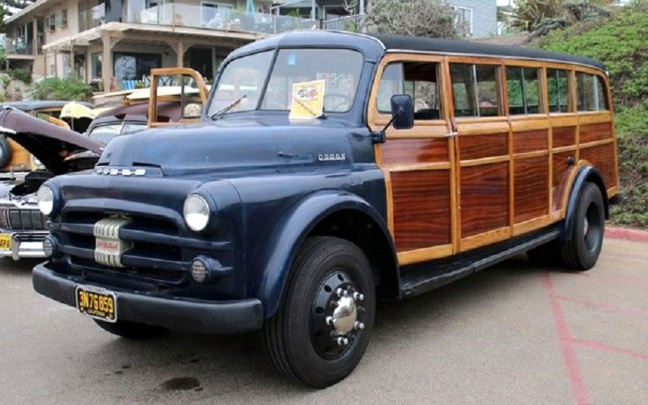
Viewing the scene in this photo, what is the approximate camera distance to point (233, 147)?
3959 mm

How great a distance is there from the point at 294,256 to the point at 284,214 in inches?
9.4

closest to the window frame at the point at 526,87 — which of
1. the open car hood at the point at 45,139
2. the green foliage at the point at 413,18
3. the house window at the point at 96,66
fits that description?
the open car hood at the point at 45,139

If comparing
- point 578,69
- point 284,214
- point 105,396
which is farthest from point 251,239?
point 578,69

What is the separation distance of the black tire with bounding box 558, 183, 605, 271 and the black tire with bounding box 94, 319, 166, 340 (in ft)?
13.2

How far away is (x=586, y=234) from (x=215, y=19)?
23775mm

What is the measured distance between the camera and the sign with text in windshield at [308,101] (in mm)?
4605

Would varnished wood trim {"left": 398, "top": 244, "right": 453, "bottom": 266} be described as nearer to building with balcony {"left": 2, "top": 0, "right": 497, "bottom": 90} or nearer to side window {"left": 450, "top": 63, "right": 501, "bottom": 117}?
side window {"left": 450, "top": 63, "right": 501, "bottom": 117}

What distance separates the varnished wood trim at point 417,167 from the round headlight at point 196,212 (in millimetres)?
1531

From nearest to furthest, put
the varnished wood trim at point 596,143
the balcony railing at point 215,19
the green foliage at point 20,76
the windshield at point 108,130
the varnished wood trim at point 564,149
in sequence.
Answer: the varnished wood trim at point 564,149, the varnished wood trim at point 596,143, the windshield at point 108,130, the balcony railing at point 215,19, the green foliage at point 20,76

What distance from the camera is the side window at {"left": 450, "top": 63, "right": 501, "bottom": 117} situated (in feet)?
16.9

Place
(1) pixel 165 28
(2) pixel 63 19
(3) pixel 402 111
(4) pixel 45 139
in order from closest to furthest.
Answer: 1. (3) pixel 402 111
2. (4) pixel 45 139
3. (1) pixel 165 28
4. (2) pixel 63 19

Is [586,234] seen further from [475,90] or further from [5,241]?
[5,241]

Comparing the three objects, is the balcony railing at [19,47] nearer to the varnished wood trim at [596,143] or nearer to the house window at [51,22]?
the house window at [51,22]

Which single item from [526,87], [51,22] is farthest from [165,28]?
[526,87]
